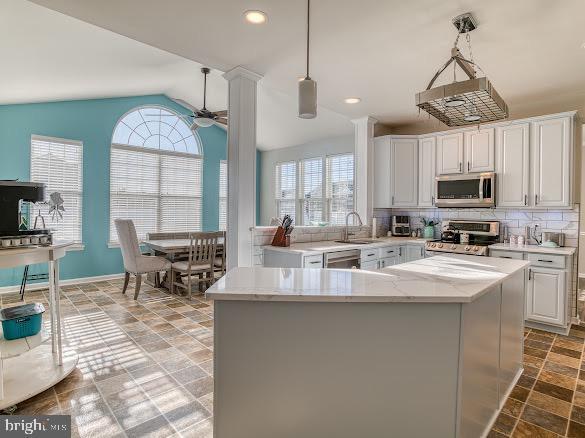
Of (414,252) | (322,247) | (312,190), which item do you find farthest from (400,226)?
(312,190)


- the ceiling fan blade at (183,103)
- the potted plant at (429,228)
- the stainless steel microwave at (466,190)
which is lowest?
the potted plant at (429,228)

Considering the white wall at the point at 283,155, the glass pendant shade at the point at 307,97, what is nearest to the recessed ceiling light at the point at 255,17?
the glass pendant shade at the point at 307,97

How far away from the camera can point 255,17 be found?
2283mm

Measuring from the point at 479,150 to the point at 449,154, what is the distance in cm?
37

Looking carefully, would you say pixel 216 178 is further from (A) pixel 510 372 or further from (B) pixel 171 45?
(A) pixel 510 372

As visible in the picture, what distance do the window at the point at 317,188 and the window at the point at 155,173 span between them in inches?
78.5

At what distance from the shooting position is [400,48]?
2713 mm

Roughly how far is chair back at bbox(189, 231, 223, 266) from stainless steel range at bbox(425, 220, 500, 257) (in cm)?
294

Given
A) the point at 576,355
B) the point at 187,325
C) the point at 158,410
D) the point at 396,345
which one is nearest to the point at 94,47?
the point at 187,325

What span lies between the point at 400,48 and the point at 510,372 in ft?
8.60

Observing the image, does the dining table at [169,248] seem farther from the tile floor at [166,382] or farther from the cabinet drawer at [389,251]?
the cabinet drawer at [389,251]

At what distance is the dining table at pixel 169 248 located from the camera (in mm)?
4538

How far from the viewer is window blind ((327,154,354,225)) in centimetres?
646

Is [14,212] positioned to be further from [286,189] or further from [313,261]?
[286,189]
